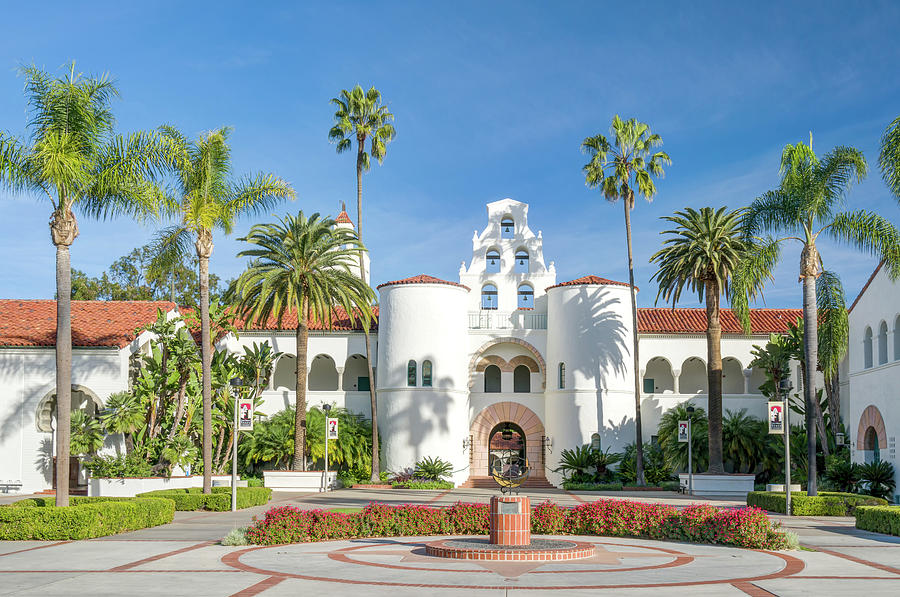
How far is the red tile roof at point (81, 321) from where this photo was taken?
111 feet

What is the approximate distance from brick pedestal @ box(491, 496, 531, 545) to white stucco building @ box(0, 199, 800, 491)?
81.1ft

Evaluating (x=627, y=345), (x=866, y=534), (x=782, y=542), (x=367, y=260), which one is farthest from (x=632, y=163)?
(x=782, y=542)

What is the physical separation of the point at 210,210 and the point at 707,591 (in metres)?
19.2

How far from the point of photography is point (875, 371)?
102 feet

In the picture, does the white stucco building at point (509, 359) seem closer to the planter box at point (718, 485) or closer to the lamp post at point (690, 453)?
the lamp post at point (690, 453)

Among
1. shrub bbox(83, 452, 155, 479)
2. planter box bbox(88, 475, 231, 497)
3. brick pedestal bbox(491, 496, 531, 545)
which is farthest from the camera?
shrub bbox(83, 452, 155, 479)

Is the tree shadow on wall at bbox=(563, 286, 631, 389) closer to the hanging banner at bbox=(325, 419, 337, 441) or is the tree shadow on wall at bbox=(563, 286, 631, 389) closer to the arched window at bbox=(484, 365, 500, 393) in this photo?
the arched window at bbox=(484, 365, 500, 393)

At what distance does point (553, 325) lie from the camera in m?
42.1

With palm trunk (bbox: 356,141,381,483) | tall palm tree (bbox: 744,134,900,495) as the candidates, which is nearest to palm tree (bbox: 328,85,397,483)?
palm trunk (bbox: 356,141,381,483)

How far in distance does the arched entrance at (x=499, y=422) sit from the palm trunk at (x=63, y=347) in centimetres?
2565

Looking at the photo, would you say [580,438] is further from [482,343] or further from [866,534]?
[866,534]

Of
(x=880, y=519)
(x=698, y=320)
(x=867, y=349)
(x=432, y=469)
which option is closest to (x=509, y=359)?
(x=432, y=469)

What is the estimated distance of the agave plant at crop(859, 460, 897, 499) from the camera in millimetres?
Result: 29141

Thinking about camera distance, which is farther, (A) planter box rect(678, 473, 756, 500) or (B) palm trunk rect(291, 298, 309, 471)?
(B) palm trunk rect(291, 298, 309, 471)
